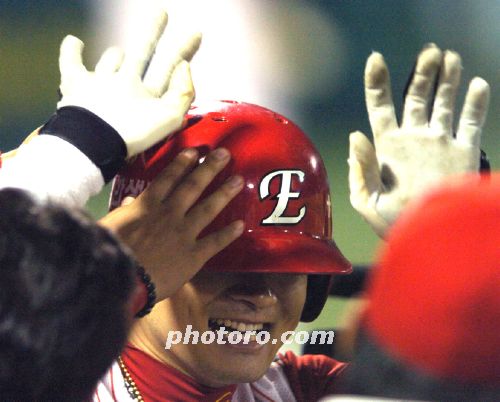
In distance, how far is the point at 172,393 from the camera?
5.87 ft

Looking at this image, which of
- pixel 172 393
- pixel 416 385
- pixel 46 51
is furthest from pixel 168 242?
pixel 46 51

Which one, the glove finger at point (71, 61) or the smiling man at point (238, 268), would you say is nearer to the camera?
the glove finger at point (71, 61)

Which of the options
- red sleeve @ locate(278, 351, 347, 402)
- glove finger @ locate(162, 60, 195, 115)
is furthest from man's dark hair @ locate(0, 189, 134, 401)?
red sleeve @ locate(278, 351, 347, 402)

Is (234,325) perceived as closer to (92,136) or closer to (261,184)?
(261,184)

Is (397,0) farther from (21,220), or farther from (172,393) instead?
(21,220)

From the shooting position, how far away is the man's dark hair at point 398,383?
841 mm

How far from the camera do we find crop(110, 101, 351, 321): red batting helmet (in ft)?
5.76

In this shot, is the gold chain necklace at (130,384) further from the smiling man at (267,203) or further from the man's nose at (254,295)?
the man's nose at (254,295)

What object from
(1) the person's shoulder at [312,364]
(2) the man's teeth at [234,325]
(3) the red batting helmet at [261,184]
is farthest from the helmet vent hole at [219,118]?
(1) the person's shoulder at [312,364]

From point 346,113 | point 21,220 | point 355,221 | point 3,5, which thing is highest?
point 21,220

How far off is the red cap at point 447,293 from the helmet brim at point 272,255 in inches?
34.8

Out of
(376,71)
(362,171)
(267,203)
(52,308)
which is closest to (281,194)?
(267,203)

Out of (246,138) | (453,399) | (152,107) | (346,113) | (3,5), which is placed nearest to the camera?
(453,399)

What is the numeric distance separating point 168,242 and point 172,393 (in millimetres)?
331
